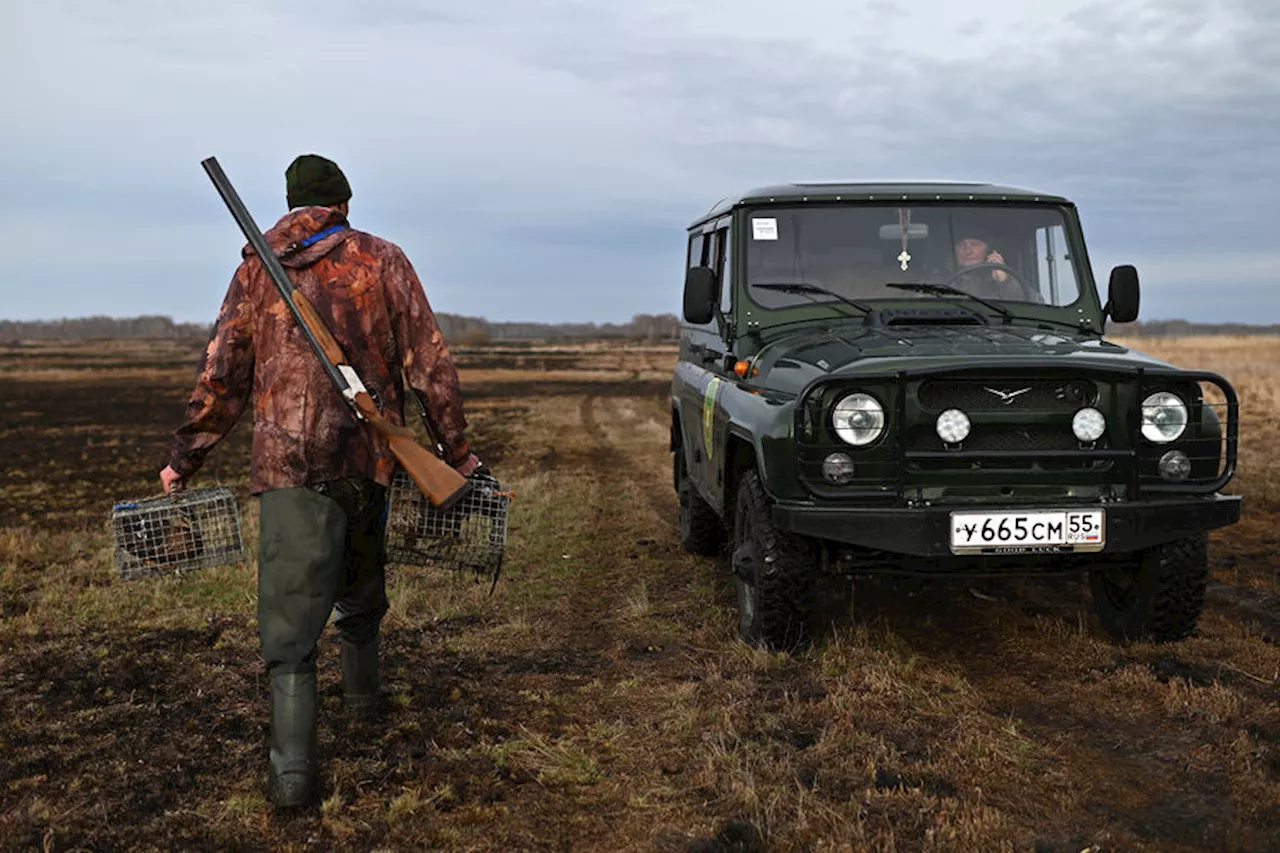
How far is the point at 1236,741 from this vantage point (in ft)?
11.9

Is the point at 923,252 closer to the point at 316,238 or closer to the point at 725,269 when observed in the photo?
the point at 725,269

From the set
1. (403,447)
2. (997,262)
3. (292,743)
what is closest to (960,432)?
(997,262)

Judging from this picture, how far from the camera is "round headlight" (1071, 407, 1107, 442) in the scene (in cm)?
426

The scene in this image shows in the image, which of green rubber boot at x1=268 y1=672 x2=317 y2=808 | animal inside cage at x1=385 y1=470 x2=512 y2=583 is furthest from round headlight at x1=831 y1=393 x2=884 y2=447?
green rubber boot at x1=268 y1=672 x2=317 y2=808

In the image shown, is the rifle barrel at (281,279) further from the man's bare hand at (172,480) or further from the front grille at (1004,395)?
the front grille at (1004,395)

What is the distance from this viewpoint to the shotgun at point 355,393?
3.42m

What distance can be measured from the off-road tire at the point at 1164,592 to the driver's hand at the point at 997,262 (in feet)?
5.36

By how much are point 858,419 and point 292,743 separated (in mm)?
2401

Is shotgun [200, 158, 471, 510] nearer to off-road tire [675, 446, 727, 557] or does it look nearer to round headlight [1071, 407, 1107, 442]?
round headlight [1071, 407, 1107, 442]

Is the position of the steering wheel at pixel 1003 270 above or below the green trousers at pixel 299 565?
above

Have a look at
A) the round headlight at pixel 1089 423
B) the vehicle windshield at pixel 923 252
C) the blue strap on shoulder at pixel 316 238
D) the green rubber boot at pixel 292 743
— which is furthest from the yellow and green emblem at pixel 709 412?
the green rubber boot at pixel 292 743

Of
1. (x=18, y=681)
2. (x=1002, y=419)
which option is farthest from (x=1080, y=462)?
(x=18, y=681)

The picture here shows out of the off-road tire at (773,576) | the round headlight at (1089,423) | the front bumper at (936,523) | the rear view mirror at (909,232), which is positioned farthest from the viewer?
the rear view mirror at (909,232)

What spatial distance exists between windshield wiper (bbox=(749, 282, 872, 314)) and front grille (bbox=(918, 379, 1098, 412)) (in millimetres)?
1227
